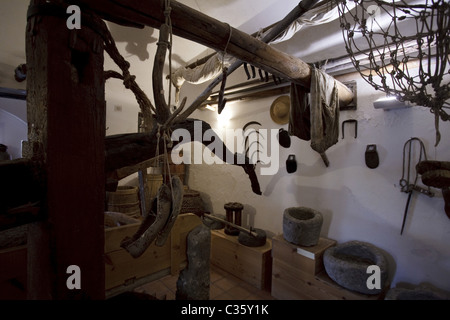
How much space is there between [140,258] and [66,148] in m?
1.52

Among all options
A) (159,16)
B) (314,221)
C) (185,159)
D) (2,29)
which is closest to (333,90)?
(314,221)

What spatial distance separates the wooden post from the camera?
28.5 inches

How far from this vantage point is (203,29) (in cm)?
121

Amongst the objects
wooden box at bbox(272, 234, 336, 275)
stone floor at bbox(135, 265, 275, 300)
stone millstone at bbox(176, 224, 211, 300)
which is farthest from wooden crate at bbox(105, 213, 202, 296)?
wooden box at bbox(272, 234, 336, 275)

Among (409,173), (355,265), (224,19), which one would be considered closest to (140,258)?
(355,265)

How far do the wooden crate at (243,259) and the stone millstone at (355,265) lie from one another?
2.72 feet

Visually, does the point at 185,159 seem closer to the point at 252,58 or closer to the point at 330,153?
the point at 330,153

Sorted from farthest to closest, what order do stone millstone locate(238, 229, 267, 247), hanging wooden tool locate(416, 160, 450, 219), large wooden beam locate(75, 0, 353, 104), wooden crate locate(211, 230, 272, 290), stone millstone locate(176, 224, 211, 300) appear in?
stone millstone locate(238, 229, 267, 247) < wooden crate locate(211, 230, 272, 290) < stone millstone locate(176, 224, 211, 300) < hanging wooden tool locate(416, 160, 450, 219) < large wooden beam locate(75, 0, 353, 104)

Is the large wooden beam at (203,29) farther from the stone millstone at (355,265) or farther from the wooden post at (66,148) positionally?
the stone millstone at (355,265)

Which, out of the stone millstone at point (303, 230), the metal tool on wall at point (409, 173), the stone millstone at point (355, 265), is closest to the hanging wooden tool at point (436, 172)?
the metal tool on wall at point (409, 173)

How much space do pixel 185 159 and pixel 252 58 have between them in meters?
3.70

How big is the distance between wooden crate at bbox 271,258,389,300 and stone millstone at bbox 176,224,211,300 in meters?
1.04

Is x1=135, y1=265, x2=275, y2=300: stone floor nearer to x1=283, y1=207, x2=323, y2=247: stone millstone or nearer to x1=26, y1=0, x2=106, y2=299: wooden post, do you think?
x1=283, y1=207, x2=323, y2=247: stone millstone

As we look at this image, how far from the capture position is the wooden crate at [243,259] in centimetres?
281
